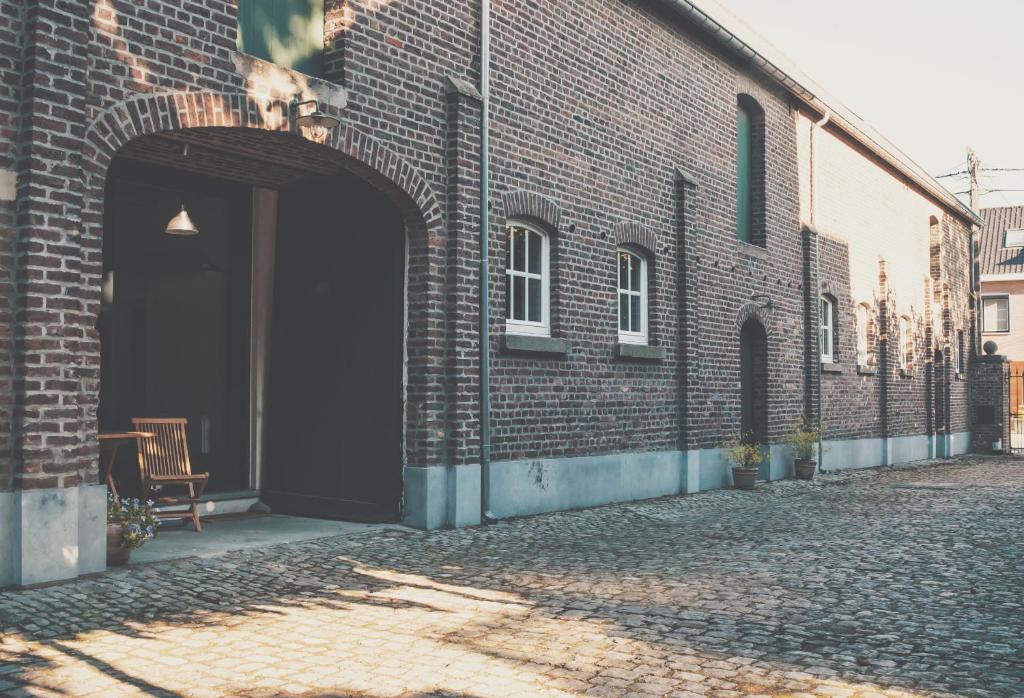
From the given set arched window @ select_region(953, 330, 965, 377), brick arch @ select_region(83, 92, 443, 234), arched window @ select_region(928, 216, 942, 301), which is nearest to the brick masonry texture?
brick arch @ select_region(83, 92, 443, 234)

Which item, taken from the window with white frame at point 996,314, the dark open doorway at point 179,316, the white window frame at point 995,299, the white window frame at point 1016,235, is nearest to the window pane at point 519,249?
the dark open doorway at point 179,316

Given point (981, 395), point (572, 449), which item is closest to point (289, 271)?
point (572, 449)

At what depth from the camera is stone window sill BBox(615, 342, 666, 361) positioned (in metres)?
12.0

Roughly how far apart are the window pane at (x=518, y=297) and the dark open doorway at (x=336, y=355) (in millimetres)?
1634

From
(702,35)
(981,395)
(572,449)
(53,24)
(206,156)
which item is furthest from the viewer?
(981,395)

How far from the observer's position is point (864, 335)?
20375 millimetres

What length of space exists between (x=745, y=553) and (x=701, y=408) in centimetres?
548

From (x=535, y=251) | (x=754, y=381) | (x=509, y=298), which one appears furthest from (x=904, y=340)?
(x=509, y=298)

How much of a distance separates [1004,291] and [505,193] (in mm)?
39445

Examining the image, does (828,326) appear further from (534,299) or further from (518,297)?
(518,297)

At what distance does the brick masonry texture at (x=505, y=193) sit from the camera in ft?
20.8

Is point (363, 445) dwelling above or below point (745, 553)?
above

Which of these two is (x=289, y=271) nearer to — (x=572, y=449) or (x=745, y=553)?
(x=572, y=449)

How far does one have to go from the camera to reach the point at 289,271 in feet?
34.5
